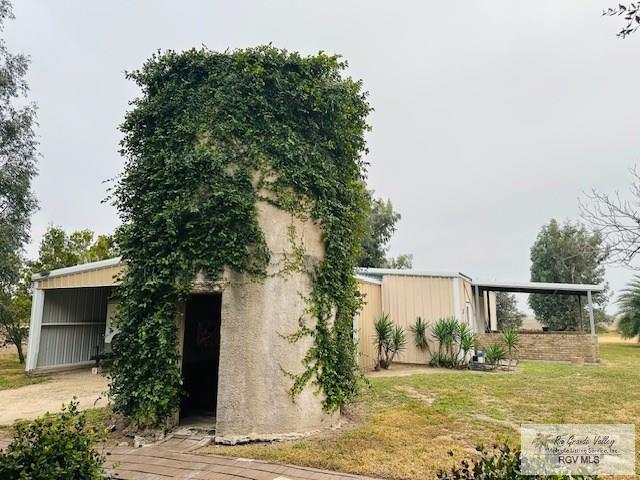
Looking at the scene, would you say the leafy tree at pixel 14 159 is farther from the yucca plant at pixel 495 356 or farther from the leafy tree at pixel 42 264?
the yucca plant at pixel 495 356

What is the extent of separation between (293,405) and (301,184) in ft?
10.2

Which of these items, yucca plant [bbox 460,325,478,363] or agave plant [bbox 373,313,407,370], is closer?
yucca plant [bbox 460,325,478,363]

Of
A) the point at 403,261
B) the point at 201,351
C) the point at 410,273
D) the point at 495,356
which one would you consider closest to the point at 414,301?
the point at 410,273

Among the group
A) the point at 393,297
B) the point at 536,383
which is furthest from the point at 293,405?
the point at 393,297

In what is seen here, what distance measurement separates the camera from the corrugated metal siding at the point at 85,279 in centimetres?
1238

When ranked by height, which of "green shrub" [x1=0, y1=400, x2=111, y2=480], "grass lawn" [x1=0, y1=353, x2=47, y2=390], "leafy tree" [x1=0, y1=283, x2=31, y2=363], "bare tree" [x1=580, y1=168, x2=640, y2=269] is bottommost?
"grass lawn" [x1=0, y1=353, x2=47, y2=390]

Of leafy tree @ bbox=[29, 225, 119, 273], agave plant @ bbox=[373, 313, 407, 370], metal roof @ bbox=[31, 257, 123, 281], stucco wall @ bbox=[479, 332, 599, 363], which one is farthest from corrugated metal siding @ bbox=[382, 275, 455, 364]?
leafy tree @ bbox=[29, 225, 119, 273]

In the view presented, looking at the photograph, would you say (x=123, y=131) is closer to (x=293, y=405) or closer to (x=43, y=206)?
(x=293, y=405)

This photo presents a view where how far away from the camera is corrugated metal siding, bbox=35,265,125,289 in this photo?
488 inches

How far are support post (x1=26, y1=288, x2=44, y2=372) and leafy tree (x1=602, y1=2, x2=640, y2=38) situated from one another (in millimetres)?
14980

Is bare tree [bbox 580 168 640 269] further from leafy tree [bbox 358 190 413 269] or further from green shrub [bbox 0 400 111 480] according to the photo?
leafy tree [bbox 358 190 413 269]

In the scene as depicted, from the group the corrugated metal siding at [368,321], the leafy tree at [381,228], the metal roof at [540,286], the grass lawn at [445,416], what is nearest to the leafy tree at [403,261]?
the leafy tree at [381,228]

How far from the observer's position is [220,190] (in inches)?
227

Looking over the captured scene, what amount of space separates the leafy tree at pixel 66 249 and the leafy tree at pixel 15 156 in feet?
8.03
